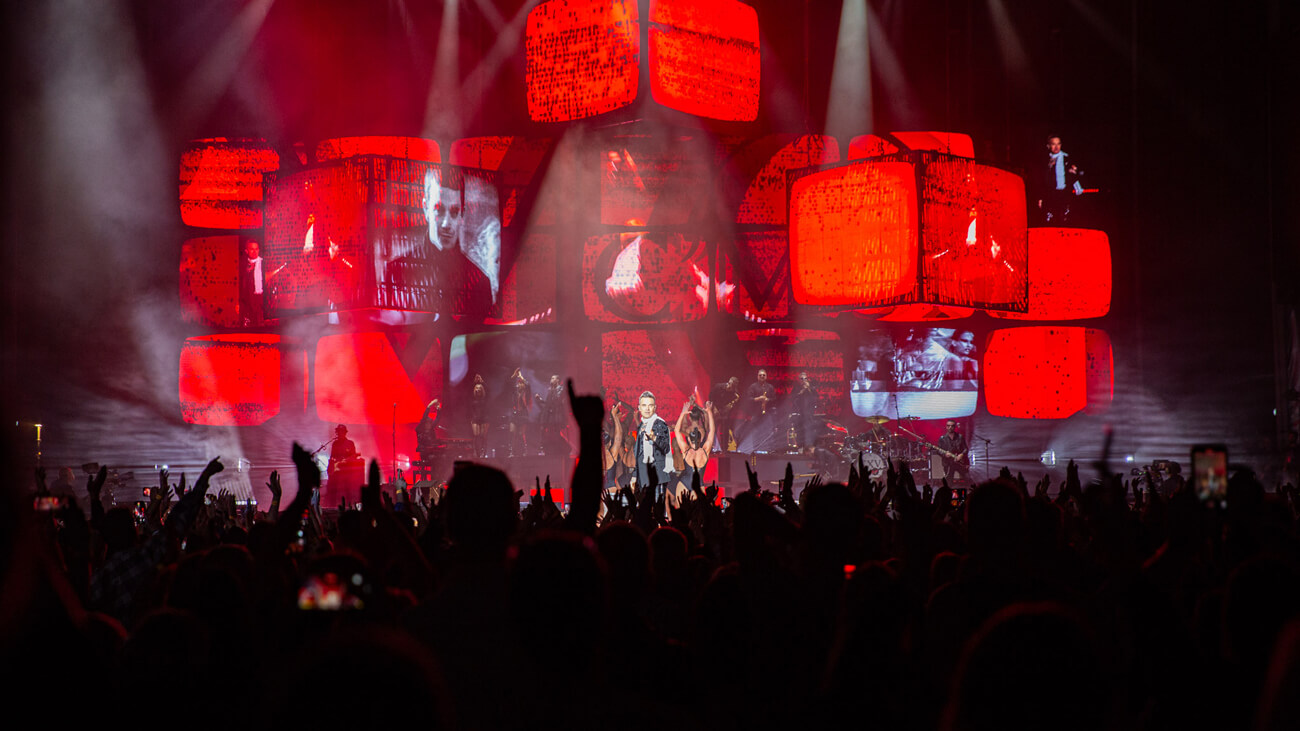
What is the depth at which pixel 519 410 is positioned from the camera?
12.1 metres

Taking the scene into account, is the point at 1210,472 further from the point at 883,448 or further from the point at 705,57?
the point at 883,448

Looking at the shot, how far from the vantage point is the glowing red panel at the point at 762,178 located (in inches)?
506

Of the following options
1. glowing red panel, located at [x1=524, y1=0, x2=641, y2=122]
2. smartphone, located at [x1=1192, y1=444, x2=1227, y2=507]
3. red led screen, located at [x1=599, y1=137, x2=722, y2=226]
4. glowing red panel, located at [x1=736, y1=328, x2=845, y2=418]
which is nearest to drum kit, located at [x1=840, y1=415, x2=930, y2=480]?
glowing red panel, located at [x1=736, y1=328, x2=845, y2=418]

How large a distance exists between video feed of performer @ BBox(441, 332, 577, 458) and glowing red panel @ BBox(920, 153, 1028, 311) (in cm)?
524

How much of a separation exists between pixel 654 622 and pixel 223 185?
12571mm

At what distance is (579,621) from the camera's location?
111 centimetres

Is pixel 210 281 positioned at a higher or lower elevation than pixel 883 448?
higher

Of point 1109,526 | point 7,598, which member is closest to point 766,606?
point 1109,526

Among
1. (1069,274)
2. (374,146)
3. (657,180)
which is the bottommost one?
(1069,274)

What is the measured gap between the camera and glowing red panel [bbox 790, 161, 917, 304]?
8594 millimetres

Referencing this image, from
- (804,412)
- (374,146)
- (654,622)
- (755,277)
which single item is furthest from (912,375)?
(654,622)

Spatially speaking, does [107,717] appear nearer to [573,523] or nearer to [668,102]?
[573,523]

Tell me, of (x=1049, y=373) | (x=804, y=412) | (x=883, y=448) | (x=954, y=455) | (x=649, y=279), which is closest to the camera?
(x=883, y=448)

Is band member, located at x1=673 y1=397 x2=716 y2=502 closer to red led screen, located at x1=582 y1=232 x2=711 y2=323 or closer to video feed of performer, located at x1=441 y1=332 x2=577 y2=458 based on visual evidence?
video feed of performer, located at x1=441 y1=332 x2=577 y2=458
